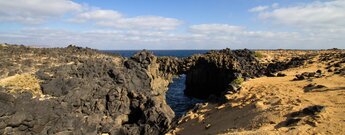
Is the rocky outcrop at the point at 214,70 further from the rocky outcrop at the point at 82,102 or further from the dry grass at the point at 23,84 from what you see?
the dry grass at the point at 23,84

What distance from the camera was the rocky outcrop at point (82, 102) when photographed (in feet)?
89.2

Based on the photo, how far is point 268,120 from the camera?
2016 cm

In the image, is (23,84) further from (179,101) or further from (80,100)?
(179,101)

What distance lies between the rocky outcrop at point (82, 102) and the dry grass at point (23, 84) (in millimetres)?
452

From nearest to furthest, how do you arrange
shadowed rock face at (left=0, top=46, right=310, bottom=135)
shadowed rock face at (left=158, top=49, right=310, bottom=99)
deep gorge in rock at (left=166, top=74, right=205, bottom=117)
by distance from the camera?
shadowed rock face at (left=0, top=46, right=310, bottom=135) → deep gorge in rock at (left=166, top=74, right=205, bottom=117) → shadowed rock face at (left=158, top=49, right=310, bottom=99)

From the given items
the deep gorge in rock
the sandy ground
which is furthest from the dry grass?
the deep gorge in rock

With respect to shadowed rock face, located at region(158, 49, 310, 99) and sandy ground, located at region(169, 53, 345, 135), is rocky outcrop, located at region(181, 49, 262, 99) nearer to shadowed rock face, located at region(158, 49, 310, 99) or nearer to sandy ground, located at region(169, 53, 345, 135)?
shadowed rock face, located at region(158, 49, 310, 99)

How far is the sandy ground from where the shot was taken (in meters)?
18.5

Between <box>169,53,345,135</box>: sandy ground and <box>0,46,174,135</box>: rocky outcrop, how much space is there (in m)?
6.69

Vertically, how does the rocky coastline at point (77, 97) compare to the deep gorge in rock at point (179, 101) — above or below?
above

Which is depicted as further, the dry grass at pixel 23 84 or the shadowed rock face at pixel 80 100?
the dry grass at pixel 23 84

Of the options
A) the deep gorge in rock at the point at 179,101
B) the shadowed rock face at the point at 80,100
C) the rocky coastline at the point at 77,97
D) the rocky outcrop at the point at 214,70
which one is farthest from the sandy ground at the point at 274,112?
the rocky outcrop at the point at 214,70

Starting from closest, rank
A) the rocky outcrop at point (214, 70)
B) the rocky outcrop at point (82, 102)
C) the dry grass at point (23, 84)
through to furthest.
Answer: the rocky outcrop at point (82, 102) → the dry grass at point (23, 84) → the rocky outcrop at point (214, 70)

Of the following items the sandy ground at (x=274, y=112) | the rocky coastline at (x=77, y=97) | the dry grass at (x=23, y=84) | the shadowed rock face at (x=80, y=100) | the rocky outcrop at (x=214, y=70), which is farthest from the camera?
the rocky outcrop at (x=214, y=70)
